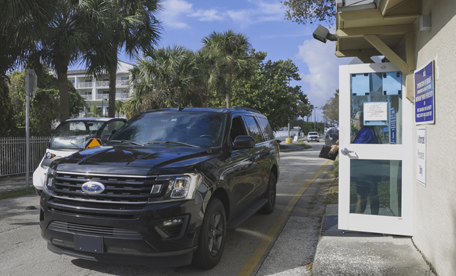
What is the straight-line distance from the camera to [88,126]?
9.48 meters

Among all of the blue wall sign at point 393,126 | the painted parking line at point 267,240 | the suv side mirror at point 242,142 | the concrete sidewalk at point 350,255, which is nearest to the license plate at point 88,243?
the painted parking line at point 267,240

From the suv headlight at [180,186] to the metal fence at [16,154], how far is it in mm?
9977

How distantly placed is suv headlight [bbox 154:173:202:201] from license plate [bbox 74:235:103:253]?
732 millimetres

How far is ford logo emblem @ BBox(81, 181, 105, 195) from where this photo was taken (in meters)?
3.60

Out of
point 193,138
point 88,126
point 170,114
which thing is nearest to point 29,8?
point 88,126

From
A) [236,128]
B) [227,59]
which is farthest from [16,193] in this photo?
[227,59]

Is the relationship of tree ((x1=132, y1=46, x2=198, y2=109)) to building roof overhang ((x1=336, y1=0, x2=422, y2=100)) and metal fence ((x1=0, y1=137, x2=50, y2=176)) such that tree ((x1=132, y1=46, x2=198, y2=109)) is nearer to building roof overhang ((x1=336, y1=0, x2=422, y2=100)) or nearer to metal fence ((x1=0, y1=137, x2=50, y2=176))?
metal fence ((x1=0, y1=137, x2=50, y2=176))

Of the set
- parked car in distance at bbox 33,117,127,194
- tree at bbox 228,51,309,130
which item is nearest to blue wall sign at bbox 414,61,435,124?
parked car in distance at bbox 33,117,127,194

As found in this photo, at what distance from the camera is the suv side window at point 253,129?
613 cm

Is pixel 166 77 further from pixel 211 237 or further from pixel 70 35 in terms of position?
pixel 211 237

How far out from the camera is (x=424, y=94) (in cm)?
409

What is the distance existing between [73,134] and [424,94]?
7746mm

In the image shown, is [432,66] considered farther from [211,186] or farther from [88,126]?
[88,126]

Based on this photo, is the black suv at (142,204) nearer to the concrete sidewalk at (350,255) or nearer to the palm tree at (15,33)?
the concrete sidewalk at (350,255)
